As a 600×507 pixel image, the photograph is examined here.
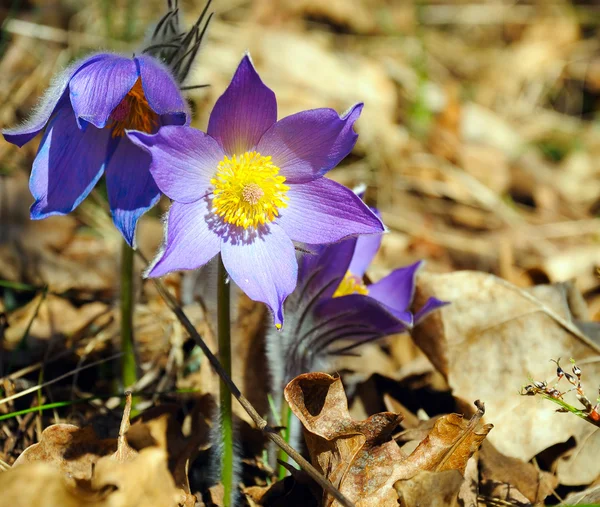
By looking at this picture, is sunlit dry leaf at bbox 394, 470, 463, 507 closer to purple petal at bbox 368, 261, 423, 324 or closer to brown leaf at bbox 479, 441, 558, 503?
brown leaf at bbox 479, 441, 558, 503

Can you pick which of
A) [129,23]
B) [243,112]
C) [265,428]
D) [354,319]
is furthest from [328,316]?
[129,23]

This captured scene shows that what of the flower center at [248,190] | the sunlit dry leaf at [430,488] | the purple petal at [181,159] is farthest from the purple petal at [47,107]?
the sunlit dry leaf at [430,488]

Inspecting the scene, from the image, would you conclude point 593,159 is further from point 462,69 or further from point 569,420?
point 569,420

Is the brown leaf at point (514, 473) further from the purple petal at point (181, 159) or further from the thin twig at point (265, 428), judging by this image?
the purple petal at point (181, 159)

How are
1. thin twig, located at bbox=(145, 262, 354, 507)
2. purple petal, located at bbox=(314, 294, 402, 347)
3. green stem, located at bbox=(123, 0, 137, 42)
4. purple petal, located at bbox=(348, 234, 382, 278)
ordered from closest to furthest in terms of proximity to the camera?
1. thin twig, located at bbox=(145, 262, 354, 507)
2. purple petal, located at bbox=(314, 294, 402, 347)
3. purple petal, located at bbox=(348, 234, 382, 278)
4. green stem, located at bbox=(123, 0, 137, 42)

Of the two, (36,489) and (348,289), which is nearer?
(36,489)

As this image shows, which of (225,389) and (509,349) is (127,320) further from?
(509,349)

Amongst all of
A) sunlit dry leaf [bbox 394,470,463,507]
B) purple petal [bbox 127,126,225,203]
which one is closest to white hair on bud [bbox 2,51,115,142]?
purple petal [bbox 127,126,225,203]
